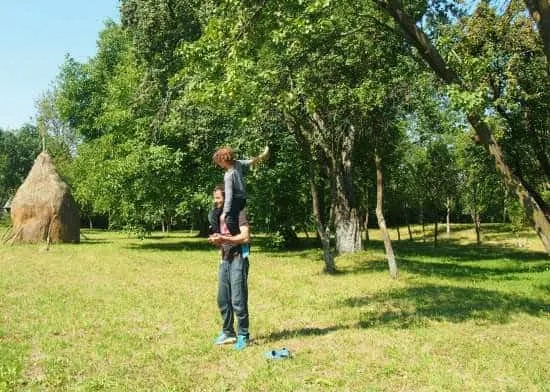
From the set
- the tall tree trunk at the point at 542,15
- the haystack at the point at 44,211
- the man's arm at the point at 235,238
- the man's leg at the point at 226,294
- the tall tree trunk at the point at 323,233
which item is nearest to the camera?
the tall tree trunk at the point at 542,15

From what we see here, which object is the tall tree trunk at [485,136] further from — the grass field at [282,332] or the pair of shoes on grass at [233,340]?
the pair of shoes on grass at [233,340]

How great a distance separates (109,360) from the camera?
657 cm

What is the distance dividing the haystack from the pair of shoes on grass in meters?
20.5

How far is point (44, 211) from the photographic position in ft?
85.0

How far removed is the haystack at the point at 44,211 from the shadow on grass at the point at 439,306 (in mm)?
19059

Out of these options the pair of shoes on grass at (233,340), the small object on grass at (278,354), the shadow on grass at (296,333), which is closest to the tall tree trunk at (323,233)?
the shadow on grass at (296,333)

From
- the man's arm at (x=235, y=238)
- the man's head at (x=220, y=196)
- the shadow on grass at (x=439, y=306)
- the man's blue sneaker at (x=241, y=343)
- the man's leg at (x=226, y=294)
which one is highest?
the man's head at (x=220, y=196)

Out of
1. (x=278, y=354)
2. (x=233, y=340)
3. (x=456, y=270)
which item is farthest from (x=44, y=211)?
(x=278, y=354)

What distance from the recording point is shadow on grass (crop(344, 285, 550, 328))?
893 cm

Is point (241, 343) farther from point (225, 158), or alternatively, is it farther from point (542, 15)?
point (542, 15)

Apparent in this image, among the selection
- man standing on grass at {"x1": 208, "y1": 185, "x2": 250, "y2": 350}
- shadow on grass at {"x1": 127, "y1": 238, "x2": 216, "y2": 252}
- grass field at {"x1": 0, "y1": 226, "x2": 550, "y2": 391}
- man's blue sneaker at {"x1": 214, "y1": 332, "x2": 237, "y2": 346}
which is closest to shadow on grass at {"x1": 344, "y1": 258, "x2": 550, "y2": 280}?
grass field at {"x1": 0, "y1": 226, "x2": 550, "y2": 391}

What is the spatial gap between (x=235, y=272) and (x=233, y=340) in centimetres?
94

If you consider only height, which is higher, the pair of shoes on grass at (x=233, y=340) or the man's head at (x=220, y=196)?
the man's head at (x=220, y=196)

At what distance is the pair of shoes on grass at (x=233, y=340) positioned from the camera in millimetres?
6918
